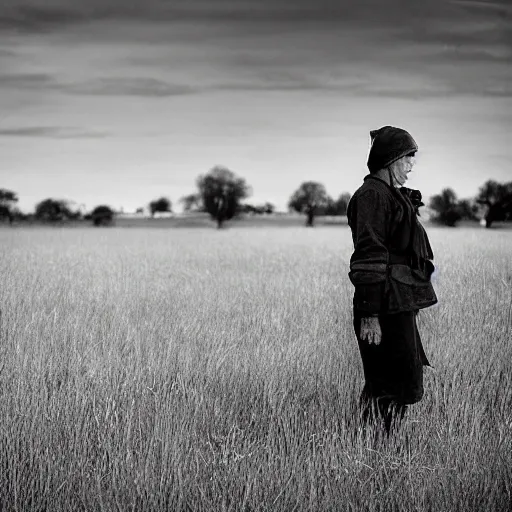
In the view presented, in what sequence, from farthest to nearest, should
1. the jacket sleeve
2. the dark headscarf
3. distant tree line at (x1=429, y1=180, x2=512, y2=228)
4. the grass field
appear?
distant tree line at (x1=429, y1=180, x2=512, y2=228)
the dark headscarf
the jacket sleeve
the grass field

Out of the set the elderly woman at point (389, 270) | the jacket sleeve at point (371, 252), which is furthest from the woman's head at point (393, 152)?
the jacket sleeve at point (371, 252)

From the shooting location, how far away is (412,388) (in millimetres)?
3881

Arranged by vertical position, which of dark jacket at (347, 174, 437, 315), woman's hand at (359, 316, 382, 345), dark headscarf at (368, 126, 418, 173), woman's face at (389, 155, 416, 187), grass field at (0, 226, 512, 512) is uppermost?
dark headscarf at (368, 126, 418, 173)

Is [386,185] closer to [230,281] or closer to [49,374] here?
[49,374]

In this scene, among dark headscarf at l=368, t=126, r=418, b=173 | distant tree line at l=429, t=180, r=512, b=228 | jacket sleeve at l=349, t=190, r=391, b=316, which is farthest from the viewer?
distant tree line at l=429, t=180, r=512, b=228

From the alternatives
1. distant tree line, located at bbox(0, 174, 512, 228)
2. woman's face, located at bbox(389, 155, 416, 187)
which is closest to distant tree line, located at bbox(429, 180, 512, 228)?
distant tree line, located at bbox(0, 174, 512, 228)

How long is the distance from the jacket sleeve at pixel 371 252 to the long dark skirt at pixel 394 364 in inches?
8.3

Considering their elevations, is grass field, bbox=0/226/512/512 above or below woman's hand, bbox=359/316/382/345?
below

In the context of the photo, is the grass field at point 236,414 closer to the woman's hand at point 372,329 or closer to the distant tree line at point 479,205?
the woman's hand at point 372,329

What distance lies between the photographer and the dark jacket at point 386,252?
361cm

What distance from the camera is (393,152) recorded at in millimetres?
3744

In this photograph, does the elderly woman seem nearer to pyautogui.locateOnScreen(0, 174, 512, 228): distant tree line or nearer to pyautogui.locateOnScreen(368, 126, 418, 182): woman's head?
pyautogui.locateOnScreen(368, 126, 418, 182): woman's head

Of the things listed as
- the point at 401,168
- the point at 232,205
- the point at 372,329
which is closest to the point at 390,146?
the point at 401,168

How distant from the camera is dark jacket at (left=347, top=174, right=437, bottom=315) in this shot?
11.8 feet
